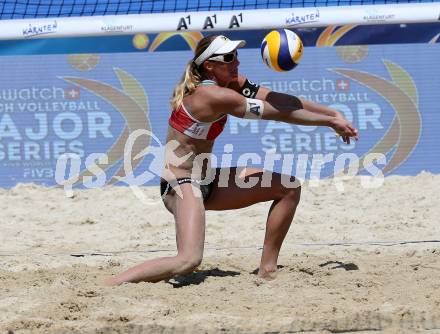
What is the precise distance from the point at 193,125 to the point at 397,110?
12.3ft

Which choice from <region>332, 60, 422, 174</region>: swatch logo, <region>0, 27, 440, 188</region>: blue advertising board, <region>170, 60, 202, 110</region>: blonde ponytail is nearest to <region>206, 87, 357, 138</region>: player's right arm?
<region>170, 60, 202, 110</region>: blonde ponytail

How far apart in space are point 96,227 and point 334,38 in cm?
295

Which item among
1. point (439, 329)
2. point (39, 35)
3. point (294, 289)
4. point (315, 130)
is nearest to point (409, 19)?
point (315, 130)

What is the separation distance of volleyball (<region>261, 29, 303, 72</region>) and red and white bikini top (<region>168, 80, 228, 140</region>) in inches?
16.8

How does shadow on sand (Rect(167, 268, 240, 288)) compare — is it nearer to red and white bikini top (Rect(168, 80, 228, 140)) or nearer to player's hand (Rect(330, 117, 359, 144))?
A: red and white bikini top (Rect(168, 80, 228, 140))

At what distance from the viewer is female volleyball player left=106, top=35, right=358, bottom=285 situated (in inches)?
173

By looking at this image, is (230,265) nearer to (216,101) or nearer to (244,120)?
(216,101)

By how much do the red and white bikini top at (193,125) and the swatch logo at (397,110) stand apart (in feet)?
11.4

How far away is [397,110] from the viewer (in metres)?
7.84

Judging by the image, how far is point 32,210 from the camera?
7.07 m

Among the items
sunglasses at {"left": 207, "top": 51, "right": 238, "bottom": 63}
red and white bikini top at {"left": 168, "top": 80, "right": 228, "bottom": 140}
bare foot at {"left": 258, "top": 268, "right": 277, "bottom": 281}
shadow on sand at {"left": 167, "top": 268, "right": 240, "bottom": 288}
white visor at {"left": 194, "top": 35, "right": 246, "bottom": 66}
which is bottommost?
shadow on sand at {"left": 167, "top": 268, "right": 240, "bottom": 288}

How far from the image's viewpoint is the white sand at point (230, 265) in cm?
366

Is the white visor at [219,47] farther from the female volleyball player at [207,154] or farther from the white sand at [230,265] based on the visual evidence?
the white sand at [230,265]

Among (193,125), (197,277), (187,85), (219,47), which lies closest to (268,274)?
(197,277)
